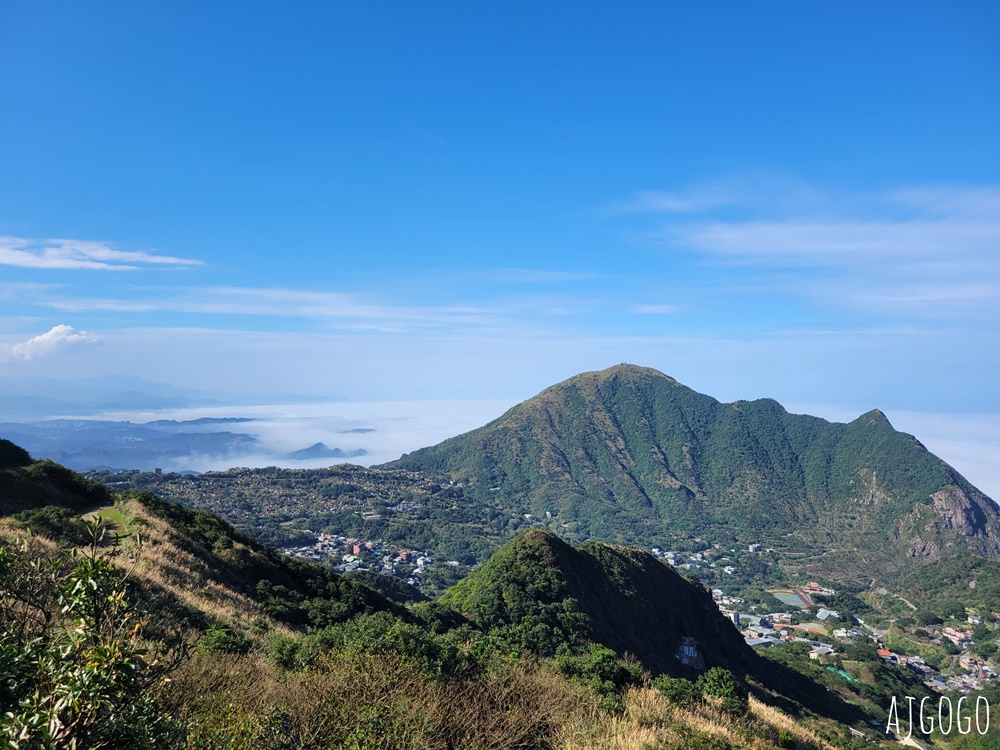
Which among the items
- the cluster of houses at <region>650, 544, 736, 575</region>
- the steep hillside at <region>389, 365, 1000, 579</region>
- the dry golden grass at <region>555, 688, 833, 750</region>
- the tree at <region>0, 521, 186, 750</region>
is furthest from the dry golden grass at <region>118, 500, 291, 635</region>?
the steep hillside at <region>389, 365, 1000, 579</region>

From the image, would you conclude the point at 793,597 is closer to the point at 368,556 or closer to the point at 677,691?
the point at 368,556

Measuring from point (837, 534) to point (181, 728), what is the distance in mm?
180358

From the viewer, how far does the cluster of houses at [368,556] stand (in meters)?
83.7

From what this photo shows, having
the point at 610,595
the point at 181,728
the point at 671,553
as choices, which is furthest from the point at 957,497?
the point at 181,728

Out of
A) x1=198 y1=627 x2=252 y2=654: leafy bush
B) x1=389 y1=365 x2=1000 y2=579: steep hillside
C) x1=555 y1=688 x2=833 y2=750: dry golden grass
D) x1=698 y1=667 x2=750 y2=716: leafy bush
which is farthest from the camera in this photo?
x1=389 y1=365 x2=1000 y2=579: steep hillside

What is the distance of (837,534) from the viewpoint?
15100cm

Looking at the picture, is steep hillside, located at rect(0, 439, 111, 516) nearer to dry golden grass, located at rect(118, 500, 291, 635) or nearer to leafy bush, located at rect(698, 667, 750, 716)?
dry golden grass, located at rect(118, 500, 291, 635)

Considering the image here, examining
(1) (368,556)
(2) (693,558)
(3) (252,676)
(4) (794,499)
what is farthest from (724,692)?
(4) (794,499)

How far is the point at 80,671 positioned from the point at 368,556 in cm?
9486

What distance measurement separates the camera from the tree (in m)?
3.31

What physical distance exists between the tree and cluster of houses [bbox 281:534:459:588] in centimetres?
7908

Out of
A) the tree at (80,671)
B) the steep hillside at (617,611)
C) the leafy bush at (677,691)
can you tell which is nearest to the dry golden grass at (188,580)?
the leafy bush at (677,691)

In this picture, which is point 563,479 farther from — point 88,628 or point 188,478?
point 88,628

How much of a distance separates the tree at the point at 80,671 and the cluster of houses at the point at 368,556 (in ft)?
259
